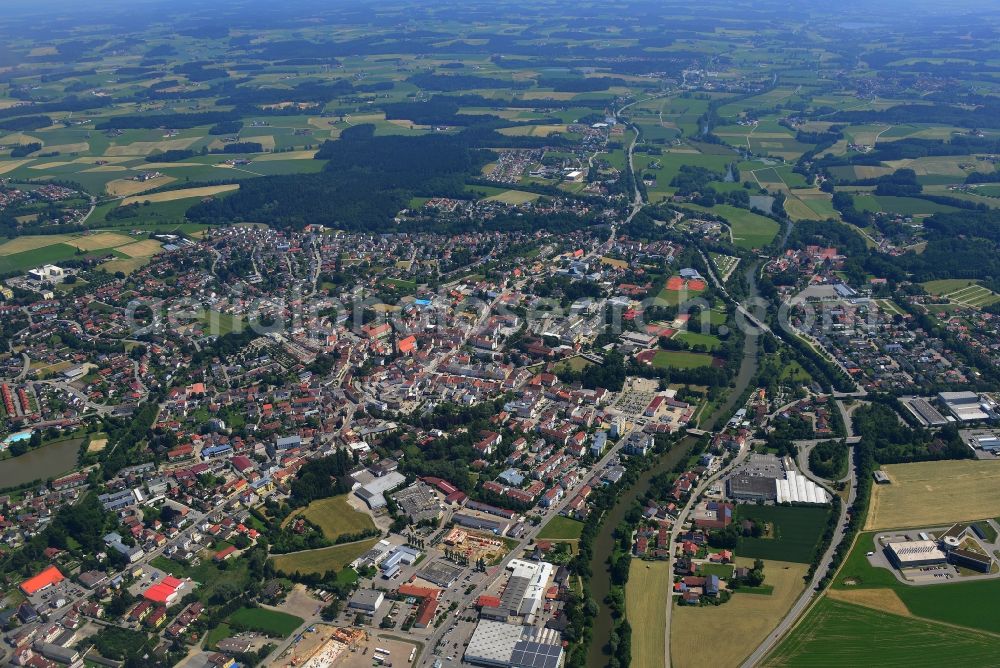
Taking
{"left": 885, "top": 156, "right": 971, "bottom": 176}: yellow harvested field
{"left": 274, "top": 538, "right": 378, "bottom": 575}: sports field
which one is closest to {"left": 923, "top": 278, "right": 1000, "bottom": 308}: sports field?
{"left": 885, "top": 156, "right": 971, "bottom": 176}: yellow harvested field

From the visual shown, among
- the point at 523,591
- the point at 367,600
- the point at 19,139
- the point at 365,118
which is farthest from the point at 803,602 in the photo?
the point at 19,139

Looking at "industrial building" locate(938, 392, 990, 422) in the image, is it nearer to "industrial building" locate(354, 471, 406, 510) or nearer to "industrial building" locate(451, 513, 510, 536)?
"industrial building" locate(451, 513, 510, 536)

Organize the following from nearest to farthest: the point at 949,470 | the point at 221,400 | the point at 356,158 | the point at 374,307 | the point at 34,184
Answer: the point at 949,470, the point at 221,400, the point at 374,307, the point at 34,184, the point at 356,158

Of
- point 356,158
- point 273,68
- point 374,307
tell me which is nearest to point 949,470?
point 374,307

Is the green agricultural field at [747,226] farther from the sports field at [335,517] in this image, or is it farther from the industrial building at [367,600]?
the industrial building at [367,600]

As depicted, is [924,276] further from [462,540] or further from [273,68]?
[273,68]

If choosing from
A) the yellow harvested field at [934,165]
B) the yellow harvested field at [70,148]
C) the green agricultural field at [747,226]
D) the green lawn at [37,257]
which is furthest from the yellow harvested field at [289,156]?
the yellow harvested field at [934,165]

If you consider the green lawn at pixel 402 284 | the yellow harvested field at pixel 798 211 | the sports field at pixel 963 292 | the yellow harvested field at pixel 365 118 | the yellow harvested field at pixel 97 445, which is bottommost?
the yellow harvested field at pixel 97 445
